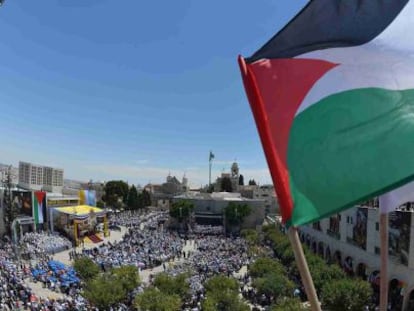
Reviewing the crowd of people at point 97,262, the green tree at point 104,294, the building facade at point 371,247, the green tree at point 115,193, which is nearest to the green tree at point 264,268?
the crowd of people at point 97,262

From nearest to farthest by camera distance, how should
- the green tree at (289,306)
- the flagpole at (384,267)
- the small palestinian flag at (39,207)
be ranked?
the flagpole at (384,267)
the green tree at (289,306)
the small palestinian flag at (39,207)

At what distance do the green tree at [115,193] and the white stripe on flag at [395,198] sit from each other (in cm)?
10155

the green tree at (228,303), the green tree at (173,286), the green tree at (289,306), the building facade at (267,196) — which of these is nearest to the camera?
the green tree at (289,306)

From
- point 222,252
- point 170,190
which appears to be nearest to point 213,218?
point 222,252

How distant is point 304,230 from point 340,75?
174ft

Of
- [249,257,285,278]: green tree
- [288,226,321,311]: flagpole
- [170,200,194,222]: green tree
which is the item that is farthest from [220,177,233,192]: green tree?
[288,226,321,311]: flagpole

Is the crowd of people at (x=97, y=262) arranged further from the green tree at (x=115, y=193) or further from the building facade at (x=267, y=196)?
the building facade at (x=267, y=196)

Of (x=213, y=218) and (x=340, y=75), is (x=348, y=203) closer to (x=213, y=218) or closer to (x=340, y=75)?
(x=340, y=75)

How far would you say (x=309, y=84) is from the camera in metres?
5.89

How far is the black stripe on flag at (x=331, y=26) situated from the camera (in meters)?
5.70

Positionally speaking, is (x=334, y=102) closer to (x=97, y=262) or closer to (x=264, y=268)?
(x=264, y=268)

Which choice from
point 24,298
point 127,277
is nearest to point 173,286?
point 127,277

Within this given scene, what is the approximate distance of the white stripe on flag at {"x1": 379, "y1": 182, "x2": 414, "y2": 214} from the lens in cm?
588

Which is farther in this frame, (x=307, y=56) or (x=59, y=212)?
(x=59, y=212)
